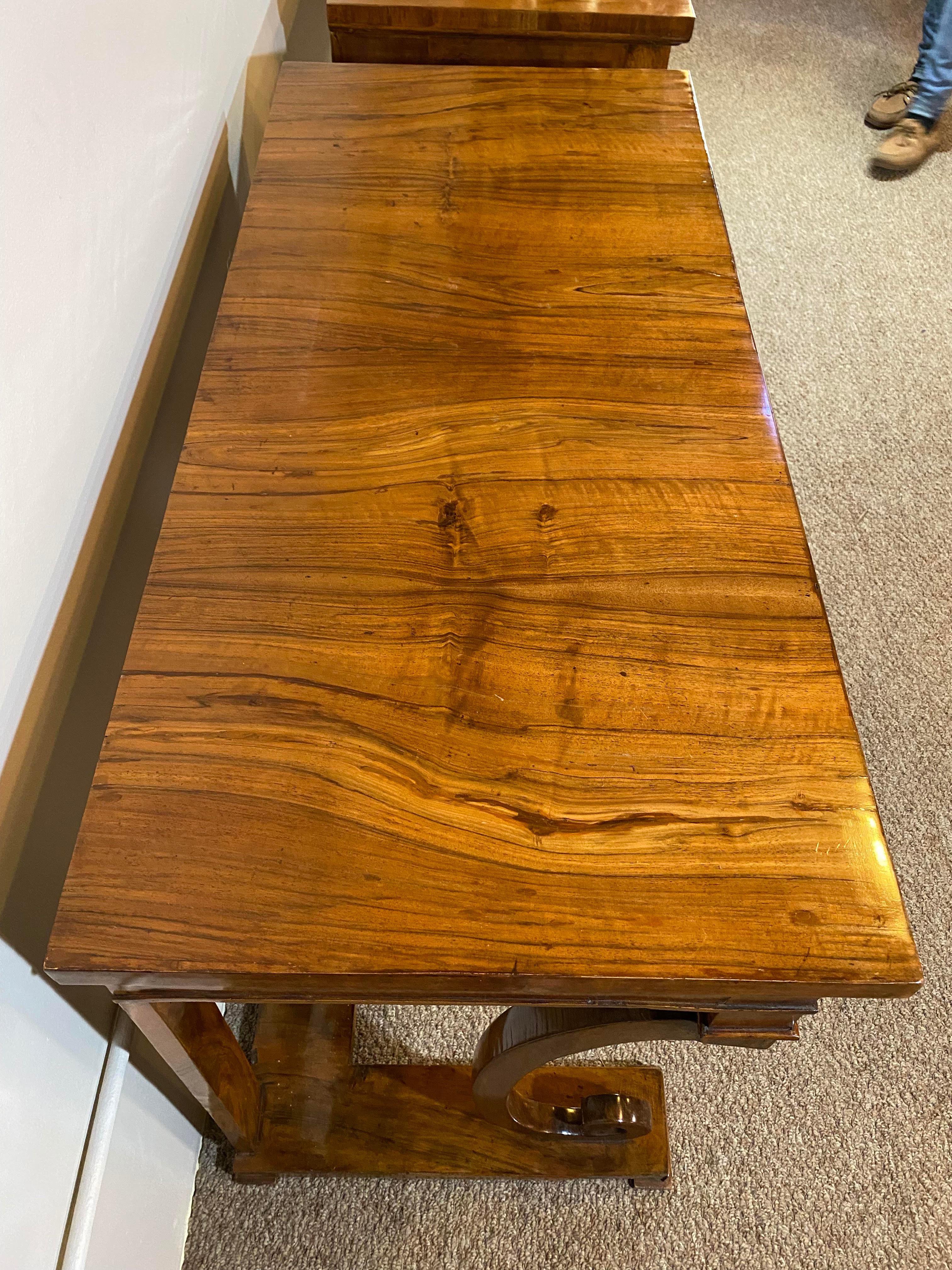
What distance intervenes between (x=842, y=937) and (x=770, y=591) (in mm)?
238

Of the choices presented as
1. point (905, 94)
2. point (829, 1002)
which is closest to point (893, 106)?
point (905, 94)

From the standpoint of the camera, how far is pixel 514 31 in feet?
3.57

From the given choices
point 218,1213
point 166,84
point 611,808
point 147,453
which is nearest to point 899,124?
point 166,84

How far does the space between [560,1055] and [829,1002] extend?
0.52m

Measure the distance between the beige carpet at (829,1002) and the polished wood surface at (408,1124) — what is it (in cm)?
5

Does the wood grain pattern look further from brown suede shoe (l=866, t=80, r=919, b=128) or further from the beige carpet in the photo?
brown suede shoe (l=866, t=80, r=919, b=128)

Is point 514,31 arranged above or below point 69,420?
above

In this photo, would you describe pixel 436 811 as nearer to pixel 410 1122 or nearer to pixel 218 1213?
pixel 410 1122

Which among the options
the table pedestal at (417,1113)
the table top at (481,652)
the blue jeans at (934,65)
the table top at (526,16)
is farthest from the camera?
the blue jeans at (934,65)

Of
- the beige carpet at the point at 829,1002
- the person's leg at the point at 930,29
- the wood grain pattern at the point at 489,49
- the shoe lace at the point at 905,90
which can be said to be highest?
the wood grain pattern at the point at 489,49

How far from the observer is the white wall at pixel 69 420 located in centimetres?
59

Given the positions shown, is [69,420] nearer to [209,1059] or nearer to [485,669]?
[485,669]

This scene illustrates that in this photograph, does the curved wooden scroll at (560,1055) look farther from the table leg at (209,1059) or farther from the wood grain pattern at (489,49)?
the wood grain pattern at (489,49)

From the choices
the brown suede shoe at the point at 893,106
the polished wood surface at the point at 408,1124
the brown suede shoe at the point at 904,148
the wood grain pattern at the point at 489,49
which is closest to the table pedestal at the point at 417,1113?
the polished wood surface at the point at 408,1124
